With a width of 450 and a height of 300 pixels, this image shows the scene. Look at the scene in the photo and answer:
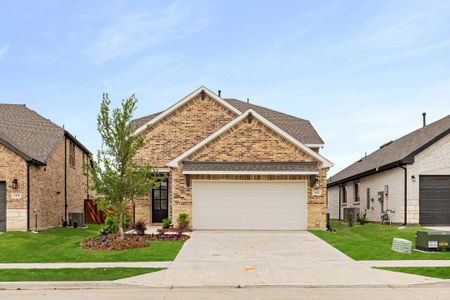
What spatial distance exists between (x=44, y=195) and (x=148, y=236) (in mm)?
8991

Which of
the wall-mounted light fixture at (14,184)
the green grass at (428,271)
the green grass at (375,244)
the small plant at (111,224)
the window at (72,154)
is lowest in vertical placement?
the green grass at (375,244)

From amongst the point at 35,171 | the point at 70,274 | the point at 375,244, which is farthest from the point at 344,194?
the point at 70,274

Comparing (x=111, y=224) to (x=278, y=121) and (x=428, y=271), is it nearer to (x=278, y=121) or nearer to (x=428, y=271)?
(x=428, y=271)

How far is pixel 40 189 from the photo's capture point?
83.5 ft

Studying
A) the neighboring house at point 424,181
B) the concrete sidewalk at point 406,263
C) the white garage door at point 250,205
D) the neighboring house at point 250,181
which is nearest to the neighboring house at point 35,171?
the neighboring house at point 250,181

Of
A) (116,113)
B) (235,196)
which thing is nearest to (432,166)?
(235,196)

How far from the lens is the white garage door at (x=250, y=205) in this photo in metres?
23.5

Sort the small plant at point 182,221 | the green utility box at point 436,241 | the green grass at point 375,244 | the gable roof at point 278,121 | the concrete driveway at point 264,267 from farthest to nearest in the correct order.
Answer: the gable roof at point 278,121
the small plant at point 182,221
the green utility box at point 436,241
the green grass at point 375,244
the concrete driveway at point 264,267

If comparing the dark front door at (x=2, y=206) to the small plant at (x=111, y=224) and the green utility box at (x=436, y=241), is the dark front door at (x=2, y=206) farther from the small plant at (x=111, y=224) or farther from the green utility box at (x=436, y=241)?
the green utility box at (x=436, y=241)

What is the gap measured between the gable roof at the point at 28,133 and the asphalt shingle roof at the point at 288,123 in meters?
5.00

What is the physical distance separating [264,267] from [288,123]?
64.7ft

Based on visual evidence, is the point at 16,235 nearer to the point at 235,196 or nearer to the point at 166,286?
the point at 235,196

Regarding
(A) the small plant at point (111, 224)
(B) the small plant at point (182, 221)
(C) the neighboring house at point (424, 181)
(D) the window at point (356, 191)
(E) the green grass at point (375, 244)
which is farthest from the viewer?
(D) the window at point (356, 191)

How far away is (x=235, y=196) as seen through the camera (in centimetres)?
2366
